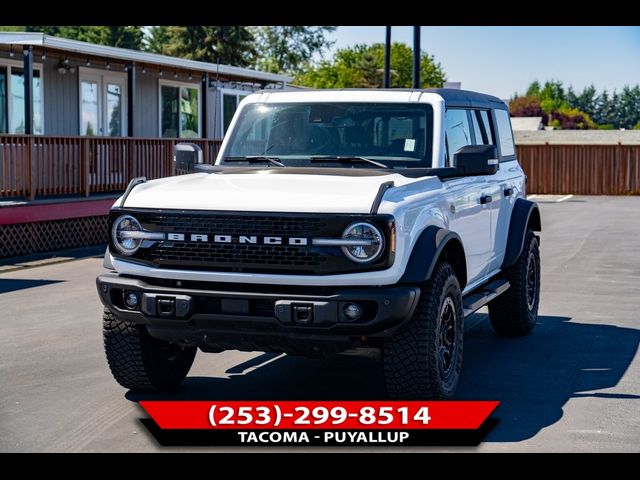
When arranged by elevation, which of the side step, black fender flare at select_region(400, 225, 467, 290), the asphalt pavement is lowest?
the asphalt pavement

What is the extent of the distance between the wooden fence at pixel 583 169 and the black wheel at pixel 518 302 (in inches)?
1256

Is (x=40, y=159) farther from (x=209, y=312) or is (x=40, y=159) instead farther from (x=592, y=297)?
(x=209, y=312)

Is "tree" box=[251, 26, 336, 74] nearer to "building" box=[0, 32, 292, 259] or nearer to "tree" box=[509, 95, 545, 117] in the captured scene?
"tree" box=[509, 95, 545, 117]

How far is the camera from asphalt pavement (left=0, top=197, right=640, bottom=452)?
20.3 ft

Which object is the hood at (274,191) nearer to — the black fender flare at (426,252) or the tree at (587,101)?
the black fender flare at (426,252)

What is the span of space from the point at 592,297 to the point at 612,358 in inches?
149

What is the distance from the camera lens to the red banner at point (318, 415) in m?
6.34

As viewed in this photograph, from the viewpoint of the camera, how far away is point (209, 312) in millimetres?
6242

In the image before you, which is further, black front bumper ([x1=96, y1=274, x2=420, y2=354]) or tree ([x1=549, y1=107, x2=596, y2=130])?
tree ([x1=549, y1=107, x2=596, y2=130])

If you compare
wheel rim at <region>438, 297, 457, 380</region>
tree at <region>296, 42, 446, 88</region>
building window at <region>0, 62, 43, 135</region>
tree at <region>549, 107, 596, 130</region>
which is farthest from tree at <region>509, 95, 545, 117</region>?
wheel rim at <region>438, 297, 457, 380</region>

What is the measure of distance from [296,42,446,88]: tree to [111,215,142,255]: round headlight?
78.6 metres

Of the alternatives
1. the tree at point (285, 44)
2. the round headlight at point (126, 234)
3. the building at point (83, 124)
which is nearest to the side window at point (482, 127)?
the round headlight at point (126, 234)
